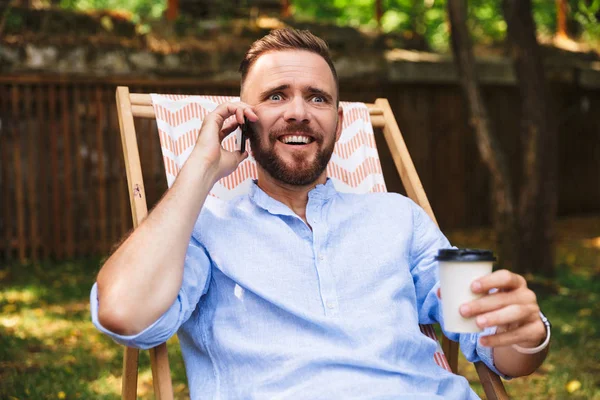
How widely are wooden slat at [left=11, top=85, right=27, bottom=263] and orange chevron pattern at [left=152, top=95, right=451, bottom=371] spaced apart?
15.3ft

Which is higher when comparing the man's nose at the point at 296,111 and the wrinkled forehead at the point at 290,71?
the wrinkled forehead at the point at 290,71

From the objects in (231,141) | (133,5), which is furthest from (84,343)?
(133,5)

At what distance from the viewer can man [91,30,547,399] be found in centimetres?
169

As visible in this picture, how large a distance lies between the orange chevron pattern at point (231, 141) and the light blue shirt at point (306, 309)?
532 millimetres

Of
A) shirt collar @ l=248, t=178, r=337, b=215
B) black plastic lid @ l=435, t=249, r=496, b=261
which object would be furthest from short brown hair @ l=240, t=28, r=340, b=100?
black plastic lid @ l=435, t=249, r=496, b=261

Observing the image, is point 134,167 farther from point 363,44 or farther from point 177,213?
point 363,44

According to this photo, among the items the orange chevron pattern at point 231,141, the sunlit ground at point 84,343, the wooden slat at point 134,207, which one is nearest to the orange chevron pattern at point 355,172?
the orange chevron pattern at point 231,141

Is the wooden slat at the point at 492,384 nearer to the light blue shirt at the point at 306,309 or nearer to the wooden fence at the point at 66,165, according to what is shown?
the light blue shirt at the point at 306,309

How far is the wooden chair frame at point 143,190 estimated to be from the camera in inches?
75.2

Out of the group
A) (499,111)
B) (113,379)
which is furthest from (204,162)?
(499,111)

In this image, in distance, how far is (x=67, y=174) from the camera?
23.2 feet

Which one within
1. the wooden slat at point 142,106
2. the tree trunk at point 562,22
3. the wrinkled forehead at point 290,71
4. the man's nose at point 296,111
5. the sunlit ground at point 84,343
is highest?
the tree trunk at point 562,22

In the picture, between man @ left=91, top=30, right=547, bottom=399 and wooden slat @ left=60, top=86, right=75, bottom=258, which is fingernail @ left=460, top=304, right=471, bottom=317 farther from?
wooden slat @ left=60, top=86, right=75, bottom=258

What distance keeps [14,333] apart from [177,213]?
3.15 metres
